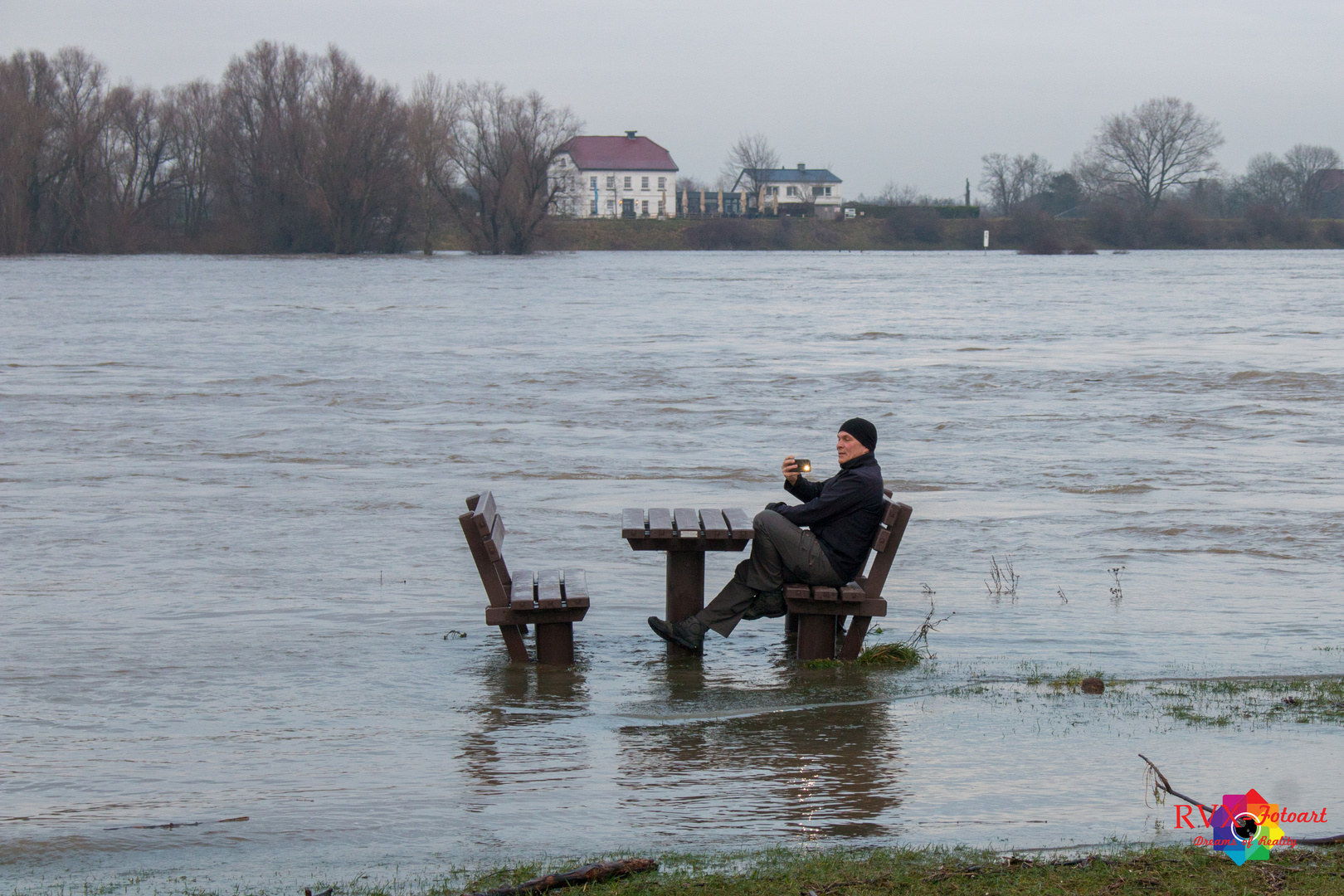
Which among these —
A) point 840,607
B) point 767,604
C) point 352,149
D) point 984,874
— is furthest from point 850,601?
point 352,149

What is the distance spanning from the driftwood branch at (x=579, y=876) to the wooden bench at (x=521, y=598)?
2529 millimetres

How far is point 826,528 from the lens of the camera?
652cm

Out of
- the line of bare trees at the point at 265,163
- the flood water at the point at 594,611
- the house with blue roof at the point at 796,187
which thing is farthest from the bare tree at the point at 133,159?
the flood water at the point at 594,611

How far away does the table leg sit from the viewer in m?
6.92

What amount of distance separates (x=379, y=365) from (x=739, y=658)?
19.1m

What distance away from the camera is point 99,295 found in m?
48.0

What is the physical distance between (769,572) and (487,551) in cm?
137

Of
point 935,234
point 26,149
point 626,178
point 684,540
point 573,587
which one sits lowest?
point 573,587

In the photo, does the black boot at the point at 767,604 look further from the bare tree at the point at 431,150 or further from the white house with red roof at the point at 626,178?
the white house with red roof at the point at 626,178

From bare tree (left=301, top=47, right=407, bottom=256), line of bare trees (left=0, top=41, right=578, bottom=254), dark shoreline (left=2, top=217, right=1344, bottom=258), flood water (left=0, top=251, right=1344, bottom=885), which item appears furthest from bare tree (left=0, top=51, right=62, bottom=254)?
flood water (left=0, top=251, right=1344, bottom=885)

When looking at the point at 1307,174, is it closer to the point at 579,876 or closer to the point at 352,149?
the point at 352,149

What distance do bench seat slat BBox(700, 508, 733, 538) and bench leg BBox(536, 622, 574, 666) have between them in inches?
32.3

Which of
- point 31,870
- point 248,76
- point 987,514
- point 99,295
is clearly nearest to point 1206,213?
point 248,76

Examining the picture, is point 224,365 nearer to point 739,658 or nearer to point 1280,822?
point 739,658
